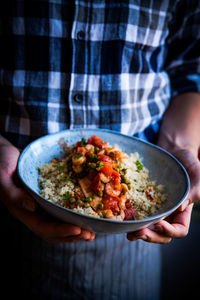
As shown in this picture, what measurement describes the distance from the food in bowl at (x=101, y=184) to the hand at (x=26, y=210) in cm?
12

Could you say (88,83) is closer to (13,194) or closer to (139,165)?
Result: (139,165)

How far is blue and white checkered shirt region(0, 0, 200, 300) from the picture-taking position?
161cm

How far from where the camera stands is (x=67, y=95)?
1.71 meters

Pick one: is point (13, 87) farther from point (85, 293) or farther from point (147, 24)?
point (85, 293)

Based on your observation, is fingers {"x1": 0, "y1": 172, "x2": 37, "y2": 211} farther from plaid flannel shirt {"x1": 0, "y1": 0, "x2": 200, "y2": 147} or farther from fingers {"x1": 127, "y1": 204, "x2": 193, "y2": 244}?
Result: fingers {"x1": 127, "y1": 204, "x2": 193, "y2": 244}

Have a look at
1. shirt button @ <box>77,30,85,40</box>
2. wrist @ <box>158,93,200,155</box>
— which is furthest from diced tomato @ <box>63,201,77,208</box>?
shirt button @ <box>77,30,85,40</box>

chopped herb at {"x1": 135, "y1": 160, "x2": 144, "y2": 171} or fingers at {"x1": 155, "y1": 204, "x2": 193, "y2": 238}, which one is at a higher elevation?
chopped herb at {"x1": 135, "y1": 160, "x2": 144, "y2": 171}

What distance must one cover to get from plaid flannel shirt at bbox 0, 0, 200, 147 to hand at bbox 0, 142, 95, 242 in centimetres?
34

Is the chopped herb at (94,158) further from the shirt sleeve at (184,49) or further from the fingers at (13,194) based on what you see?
the shirt sleeve at (184,49)

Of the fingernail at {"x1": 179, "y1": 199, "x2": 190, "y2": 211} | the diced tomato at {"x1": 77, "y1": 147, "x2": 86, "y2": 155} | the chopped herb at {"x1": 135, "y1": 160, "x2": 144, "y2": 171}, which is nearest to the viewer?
the fingernail at {"x1": 179, "y1": 199, "x2": 190, "y2": 211}

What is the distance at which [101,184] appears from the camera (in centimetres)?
136

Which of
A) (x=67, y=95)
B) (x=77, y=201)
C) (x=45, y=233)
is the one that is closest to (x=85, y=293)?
(x=45, y=233)

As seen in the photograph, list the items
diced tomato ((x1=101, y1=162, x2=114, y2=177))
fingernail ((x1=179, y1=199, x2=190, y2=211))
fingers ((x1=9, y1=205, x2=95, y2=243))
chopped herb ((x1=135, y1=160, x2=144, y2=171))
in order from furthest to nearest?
chopped herb ((x1=135, y1=160, x2=144, y2=171)), diced tomato ((x1=101, y1=162, x2=114, y2=177)), fingernail ((x1=179, y1=199, x2=190, y2=211)), fingers ((x1=9, y1=205, x2=95, y2=243))

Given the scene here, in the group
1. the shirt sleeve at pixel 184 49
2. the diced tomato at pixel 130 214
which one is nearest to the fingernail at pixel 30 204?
the diced tomato at pixel 130 214
